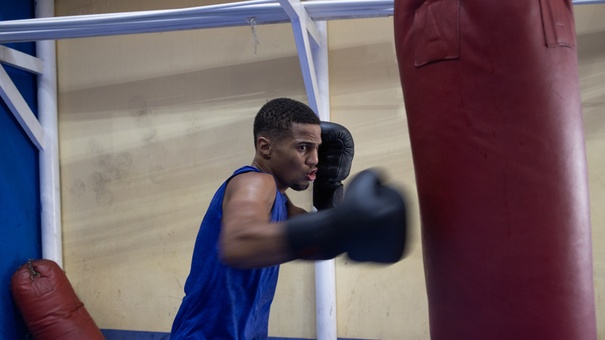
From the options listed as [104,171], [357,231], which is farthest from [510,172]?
[104,171]

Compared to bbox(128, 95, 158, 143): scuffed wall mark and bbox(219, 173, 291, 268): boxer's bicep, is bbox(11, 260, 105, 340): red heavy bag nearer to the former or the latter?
bbox(128, 95, 158, 143): scuffed wall mark

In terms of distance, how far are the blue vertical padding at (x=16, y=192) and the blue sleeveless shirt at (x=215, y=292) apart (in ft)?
7.34

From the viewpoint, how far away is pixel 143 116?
3414 mm

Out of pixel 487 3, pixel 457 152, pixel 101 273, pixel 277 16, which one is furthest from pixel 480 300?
pixel 101 273

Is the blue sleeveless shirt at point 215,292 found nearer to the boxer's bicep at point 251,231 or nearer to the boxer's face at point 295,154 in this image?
the boxer's face at point 295,154

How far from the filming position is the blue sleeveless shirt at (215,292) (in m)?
1.39

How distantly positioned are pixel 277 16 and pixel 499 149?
6.68 feet

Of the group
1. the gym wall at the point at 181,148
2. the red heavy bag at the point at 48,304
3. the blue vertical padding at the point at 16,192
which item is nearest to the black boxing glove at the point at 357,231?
the gym wall at the point at 181,148

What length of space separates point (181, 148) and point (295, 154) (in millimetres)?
2050

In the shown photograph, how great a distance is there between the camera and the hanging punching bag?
0.84 m

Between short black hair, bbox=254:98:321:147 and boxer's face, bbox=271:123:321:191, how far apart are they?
16 millimetres

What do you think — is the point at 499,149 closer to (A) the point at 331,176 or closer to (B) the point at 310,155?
(B) the point at 310,155

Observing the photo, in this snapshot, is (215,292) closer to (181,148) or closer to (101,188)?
(181,148)

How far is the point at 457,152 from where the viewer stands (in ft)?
2.86
